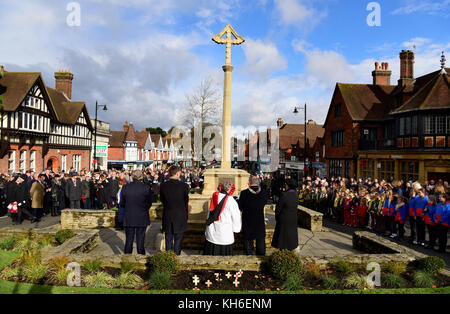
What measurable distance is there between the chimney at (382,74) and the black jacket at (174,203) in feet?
117

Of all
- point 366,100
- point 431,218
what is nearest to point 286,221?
point 431,218

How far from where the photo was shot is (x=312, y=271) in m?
6.04

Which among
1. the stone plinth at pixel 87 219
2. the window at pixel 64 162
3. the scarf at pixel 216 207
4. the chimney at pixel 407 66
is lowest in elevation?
the stone plinth at pixel 87 219

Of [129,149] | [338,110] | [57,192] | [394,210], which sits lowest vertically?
[394,210]

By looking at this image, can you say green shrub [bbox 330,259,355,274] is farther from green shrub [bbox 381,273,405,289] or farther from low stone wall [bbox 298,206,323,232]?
low stone wall [bbox 298,206,323,232]

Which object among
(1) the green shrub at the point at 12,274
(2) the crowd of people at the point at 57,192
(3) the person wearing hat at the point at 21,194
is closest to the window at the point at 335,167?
(2) the crowd of people at the point at 57,192

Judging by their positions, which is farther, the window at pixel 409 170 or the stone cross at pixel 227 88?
the window at pixel 409 170

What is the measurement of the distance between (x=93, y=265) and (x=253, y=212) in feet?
11.0

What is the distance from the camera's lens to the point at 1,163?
23.7 metres

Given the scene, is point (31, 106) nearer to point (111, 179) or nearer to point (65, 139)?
point (65, 139)

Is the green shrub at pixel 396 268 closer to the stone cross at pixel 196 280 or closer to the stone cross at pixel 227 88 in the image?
the stone cross at pixel 196 280

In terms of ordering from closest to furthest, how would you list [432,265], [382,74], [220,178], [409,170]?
[432,265] < [220,178] < [409,170] < [382,74]

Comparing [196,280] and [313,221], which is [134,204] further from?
[313,221]

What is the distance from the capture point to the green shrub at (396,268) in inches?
247
